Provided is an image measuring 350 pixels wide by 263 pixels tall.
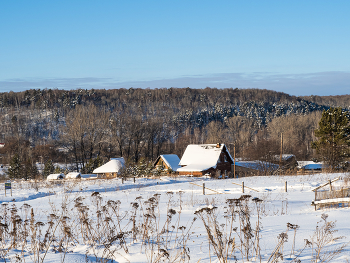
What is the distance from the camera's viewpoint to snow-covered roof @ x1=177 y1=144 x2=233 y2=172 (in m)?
46.0

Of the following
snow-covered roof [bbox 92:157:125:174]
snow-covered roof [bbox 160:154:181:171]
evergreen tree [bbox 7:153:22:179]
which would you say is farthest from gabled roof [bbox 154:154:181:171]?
evergreen tree [bbox 7:153:22:179]

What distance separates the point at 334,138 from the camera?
3800 cm

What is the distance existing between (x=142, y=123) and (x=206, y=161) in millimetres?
28335

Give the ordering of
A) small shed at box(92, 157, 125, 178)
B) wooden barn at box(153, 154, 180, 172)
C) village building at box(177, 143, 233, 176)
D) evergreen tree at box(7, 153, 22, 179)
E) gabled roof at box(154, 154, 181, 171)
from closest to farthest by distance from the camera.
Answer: village building at box(177, 143, 233, 176)
small shed at box(92, 157, 125, 178)
wooden barn at box(153, 154, 180, 172)
gabled roof at box(154, 154, 181, 171)
evergreen tree at box(7, 153, 22, 179)

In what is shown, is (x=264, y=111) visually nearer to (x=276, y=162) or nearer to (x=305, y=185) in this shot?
(x=276, y=162)

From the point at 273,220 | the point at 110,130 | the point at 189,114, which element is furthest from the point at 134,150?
the point at 189,114

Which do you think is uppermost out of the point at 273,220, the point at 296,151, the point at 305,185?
the point at 273,220

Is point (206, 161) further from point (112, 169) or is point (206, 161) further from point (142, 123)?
point (142, 123)

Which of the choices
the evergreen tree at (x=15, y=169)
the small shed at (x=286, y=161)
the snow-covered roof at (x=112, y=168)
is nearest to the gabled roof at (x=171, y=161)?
the snow-covered roof at (x=112, y=168)

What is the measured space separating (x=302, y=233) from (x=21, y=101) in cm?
18063

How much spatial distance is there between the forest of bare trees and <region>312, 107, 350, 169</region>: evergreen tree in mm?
10369

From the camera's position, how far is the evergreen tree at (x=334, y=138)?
3775 centimetres

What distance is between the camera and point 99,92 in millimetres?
190875

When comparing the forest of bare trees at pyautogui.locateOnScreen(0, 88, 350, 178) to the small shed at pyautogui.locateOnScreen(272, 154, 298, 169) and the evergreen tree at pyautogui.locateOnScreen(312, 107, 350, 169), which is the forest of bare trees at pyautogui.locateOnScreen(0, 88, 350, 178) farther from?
the evergreen tree at pyautogui.locateOnScreen(312, 107, 350, 169)
